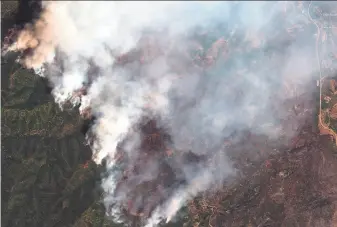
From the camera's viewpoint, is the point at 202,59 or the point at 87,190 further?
the point at 87,190

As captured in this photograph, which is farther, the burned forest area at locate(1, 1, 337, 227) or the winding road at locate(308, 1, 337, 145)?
the burned forest area at locate(1, 1, 337, 227)

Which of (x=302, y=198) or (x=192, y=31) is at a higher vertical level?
(x=192, y=31)

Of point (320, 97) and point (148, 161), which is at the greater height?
point (148, 161)

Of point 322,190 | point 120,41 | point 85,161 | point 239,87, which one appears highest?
point 120,41

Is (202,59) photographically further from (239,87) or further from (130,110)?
(130,110)

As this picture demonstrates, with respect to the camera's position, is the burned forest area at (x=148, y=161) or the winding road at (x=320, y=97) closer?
the winding road at (x=320, y=97)

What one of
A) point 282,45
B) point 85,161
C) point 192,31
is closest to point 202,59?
point 192,31

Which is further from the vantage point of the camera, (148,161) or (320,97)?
(148,161)
